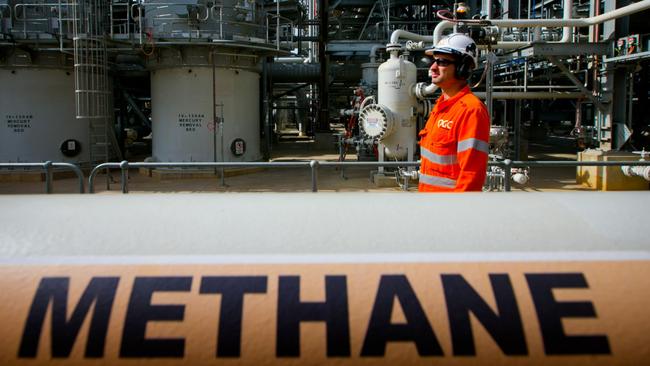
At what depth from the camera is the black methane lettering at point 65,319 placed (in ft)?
6.55

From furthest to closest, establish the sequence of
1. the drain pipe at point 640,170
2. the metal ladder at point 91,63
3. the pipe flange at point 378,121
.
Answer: the metal ladder at point 91,63
the pipe flange at point 378,121
the drain pipe at point 640,170

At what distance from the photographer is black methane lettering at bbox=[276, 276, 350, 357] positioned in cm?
199

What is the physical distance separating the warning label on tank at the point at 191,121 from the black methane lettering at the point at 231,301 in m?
15.0

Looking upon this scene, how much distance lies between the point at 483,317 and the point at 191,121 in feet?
50.3

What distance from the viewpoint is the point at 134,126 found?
2927cm

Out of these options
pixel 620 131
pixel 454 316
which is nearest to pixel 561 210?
pixel 454 316

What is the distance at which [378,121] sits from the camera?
13359mm

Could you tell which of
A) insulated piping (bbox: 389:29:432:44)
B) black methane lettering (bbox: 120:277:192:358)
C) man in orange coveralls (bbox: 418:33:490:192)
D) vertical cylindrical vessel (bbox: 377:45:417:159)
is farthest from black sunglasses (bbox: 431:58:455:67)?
insulated piping (bbox: 389:29:432:44)

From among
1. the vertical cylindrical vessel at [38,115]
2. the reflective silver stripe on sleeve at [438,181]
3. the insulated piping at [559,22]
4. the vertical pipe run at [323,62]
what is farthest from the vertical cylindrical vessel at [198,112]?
the reflective silver stripe on sleeve at [438,181]

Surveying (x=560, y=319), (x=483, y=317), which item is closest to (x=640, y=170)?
(x=560, y=319)

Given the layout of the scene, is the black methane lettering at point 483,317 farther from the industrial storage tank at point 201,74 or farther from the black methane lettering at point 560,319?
the industrial storage tank at point 201,74

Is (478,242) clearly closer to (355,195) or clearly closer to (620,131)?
(355,195)

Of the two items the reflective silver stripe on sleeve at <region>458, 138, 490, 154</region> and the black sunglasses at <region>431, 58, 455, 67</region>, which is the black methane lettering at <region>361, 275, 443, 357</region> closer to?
the reflective silver stripe on sleeve at <region>458, 138, 490, 154</region>

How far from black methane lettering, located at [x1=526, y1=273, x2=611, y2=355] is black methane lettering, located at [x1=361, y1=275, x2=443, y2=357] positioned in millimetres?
352
